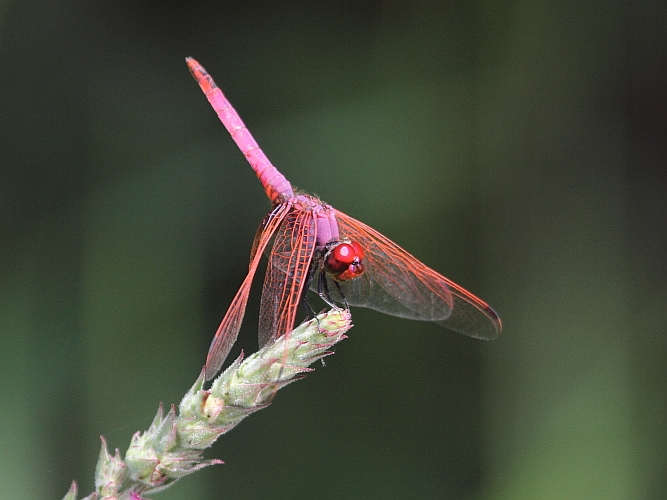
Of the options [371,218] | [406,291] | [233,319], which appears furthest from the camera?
[371,218]

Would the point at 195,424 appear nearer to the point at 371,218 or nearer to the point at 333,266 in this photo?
the point at 333,266

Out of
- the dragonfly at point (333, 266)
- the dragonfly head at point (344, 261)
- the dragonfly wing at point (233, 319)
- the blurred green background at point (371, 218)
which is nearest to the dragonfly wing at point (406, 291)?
the dragonfly at point (333, 266)

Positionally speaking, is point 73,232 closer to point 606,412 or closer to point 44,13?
point 44,13

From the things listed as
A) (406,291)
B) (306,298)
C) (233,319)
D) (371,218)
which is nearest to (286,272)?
(306,298)

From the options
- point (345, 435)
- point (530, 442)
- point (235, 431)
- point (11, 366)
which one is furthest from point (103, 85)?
point (530, 442)

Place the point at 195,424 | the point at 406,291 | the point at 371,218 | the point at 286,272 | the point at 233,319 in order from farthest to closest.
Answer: the point at 371,218
the point at 406,291
the point at 286,272
the point at 233,319
the point at 195,424

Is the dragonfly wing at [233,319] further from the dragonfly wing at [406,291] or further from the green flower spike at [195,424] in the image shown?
the dragonfly wing at [406,291]
